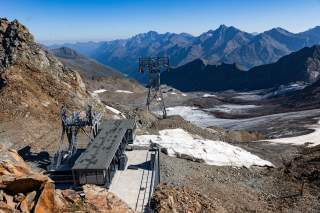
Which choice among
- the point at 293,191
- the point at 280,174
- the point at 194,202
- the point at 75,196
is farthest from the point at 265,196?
the point at 75,196

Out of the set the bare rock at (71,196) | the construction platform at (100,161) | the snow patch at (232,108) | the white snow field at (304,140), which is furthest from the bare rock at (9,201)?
the snow patch at (232,108)

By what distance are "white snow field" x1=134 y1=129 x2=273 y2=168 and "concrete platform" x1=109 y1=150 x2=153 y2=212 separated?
5.06 m

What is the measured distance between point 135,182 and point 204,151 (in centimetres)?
1311

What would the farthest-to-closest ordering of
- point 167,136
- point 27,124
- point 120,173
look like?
point 167,136 < point 27,124 < point 120,173

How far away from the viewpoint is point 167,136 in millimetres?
45969

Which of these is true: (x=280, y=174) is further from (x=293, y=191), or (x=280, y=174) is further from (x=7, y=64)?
(x=7, y=64)

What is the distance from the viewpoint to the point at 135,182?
98.9 feet

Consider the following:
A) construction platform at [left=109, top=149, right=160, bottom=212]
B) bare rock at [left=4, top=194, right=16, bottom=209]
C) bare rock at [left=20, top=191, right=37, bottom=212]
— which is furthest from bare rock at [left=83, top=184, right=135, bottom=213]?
construction platform at [left=109, top=149, right=160, bottom=212]

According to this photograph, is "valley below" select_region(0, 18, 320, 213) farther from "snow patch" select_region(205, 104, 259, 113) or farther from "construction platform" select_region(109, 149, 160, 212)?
"snow patch" select_region(205, 104, 259, 113)

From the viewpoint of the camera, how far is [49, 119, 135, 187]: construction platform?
27678 millimetres

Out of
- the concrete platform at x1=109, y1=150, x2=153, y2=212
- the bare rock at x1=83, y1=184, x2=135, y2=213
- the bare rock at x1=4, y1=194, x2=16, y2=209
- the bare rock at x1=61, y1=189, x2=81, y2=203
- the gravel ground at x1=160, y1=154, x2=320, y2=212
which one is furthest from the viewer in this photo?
the gravel ground at x1=160, y1=154, x2=320, y2=212

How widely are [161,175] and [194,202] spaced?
5.05 metres

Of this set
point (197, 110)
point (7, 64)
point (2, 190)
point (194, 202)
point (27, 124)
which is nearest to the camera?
point (2, 190)

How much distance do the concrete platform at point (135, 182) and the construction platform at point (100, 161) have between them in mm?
727
